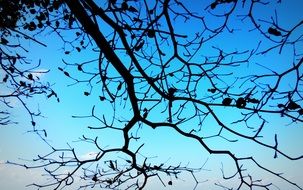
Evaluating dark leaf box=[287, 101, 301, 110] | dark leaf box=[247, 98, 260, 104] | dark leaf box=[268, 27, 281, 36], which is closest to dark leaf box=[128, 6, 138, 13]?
dark leaf box=[268, 27, 281, 36]

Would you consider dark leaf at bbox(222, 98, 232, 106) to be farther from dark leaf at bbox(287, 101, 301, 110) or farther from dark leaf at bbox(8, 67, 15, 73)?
dark leaf at bbox(8, 67, 15, 73)

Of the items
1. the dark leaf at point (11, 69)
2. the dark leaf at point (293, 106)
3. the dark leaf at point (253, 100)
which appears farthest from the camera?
the dark leaf at point (11, 69)

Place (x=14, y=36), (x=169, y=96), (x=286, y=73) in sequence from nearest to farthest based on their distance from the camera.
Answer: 1. (x=286, y=73)
2. (x=169, y=96)
3. (x=14, y=36)

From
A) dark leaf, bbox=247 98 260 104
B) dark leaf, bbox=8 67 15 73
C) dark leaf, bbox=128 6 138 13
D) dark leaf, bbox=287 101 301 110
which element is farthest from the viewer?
dark leaf, bbox=8 67 15 73

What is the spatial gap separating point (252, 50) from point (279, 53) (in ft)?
1.48

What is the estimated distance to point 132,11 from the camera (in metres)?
4.41

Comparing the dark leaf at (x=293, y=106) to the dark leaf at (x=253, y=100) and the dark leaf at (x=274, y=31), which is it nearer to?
the dark leaf at (x=253, y=100)

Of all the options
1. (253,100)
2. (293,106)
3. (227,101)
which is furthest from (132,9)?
(293,106)

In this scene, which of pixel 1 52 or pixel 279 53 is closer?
pixel 279 53

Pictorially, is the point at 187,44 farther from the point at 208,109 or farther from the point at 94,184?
the point at 94,184

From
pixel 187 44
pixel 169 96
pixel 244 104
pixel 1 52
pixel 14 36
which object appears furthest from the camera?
pixel 14 36

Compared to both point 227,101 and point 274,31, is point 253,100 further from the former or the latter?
point 274,31

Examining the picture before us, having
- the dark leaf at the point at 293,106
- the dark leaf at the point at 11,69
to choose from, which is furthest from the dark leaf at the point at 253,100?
the dark leaf at the point at 11,69

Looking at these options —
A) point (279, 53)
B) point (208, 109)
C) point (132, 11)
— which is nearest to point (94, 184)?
point (208, 109)
